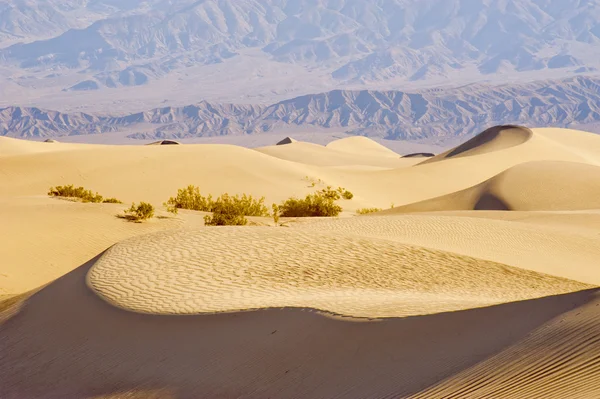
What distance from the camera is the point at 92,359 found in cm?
1085

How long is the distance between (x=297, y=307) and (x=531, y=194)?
23491 mm

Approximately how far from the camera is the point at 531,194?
3247 cm

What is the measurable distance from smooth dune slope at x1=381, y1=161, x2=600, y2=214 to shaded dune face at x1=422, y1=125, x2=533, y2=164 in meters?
29.5

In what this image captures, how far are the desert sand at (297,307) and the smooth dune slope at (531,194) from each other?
266 inches

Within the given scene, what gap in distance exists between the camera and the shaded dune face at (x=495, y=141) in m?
65.8

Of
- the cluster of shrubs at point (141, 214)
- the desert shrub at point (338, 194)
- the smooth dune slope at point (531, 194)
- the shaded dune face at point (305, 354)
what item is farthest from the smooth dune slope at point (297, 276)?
the desert shrub at point (338, 194)

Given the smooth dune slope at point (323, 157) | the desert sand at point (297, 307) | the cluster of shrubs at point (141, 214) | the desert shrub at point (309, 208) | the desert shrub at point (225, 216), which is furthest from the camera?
the smooth dune slope at point (323, 157)

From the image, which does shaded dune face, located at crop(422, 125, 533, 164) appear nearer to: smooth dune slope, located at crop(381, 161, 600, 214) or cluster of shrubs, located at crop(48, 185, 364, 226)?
smooth dune slope, located at crop(381, 161, 600, 214)

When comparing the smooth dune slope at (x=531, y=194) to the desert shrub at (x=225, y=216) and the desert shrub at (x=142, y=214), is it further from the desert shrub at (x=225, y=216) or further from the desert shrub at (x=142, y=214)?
the desert shrub at (x=142, y=214)

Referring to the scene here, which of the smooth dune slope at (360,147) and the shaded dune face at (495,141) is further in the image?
the smooth dune slope at (360,147)

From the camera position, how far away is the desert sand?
8.35 meters

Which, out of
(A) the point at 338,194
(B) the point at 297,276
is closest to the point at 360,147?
(A) the point at 338,194

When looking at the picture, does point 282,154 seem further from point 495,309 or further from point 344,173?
point 495,309

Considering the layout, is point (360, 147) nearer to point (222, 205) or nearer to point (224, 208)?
point (222, 205)
